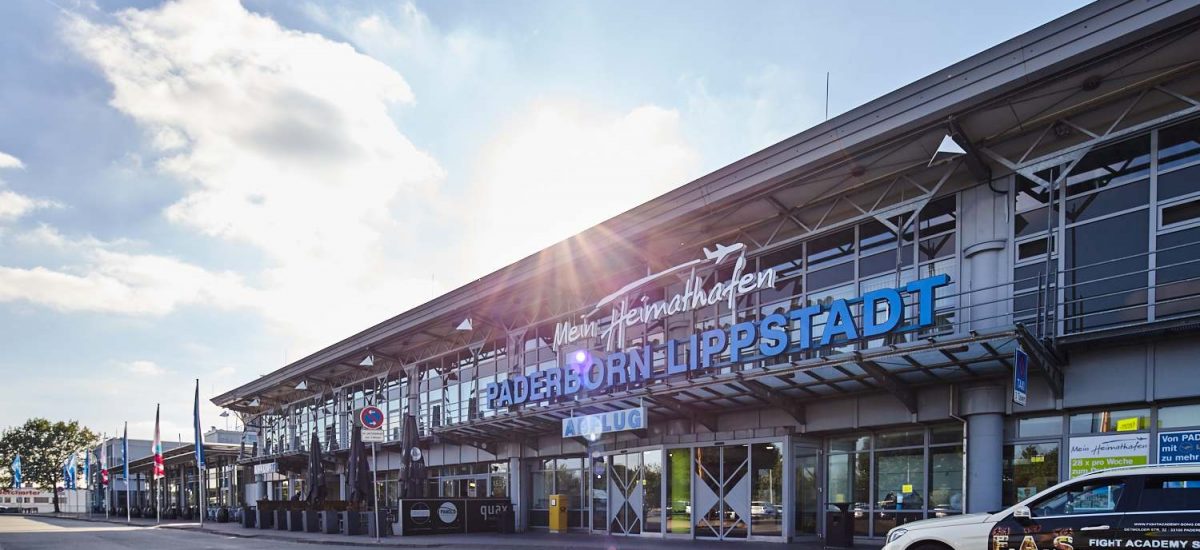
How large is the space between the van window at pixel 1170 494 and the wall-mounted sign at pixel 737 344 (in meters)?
6.10

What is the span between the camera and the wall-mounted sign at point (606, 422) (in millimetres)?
22047

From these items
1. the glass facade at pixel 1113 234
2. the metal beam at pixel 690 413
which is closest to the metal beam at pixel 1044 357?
the glass facade at pixel 1113 234

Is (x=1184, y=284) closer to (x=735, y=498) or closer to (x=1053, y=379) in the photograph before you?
(x=1053, y=379)

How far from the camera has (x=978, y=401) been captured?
16469mm

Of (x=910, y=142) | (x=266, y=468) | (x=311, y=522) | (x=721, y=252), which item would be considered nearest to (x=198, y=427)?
(x=266, y=468)

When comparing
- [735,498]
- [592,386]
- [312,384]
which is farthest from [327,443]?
[735,498]

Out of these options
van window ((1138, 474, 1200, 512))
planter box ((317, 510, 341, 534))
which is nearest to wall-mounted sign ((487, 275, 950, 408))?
van window ((1138, 474, 1200, 512))

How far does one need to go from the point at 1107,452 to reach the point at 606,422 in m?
11.9

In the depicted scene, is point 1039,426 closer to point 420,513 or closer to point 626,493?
point 626,493

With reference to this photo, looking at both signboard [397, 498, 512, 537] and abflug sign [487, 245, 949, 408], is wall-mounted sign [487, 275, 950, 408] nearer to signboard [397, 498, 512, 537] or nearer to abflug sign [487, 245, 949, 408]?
abflug sign [487, 245, 949, 408]

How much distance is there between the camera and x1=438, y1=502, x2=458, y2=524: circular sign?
91.1 feet

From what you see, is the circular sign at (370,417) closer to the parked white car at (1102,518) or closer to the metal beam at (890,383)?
the metal beam at (890,383)

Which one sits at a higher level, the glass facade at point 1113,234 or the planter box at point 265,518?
the glass facade at point 1113,234

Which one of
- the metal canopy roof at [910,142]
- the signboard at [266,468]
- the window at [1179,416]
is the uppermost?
the metal canopy roof at [910,142]
